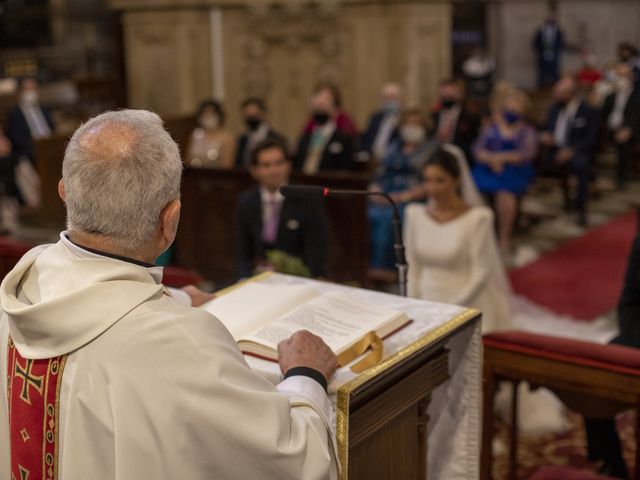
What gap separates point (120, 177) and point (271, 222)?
12.5ft

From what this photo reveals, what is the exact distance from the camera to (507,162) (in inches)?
360

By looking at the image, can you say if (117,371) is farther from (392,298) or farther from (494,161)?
(494,161)

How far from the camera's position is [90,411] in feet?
6.77

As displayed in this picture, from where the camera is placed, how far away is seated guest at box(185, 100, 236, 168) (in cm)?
912

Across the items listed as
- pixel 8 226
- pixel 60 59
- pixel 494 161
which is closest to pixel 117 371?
pixel 494 161

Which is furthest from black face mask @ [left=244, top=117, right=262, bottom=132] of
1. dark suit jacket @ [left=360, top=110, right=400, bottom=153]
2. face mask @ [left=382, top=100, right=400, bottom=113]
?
face mask @ [left=382, top=100, right=400, bottom=113]

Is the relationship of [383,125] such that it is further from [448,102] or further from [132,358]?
[132,358]

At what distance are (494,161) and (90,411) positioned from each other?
751 cm

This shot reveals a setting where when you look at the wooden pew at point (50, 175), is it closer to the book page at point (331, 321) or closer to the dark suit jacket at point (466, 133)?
the dark suit jacket at point (466, 133)

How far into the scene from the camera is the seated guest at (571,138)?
10.1 m

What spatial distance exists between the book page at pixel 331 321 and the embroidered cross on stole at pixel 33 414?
58cm

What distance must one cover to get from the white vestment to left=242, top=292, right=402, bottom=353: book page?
419mm

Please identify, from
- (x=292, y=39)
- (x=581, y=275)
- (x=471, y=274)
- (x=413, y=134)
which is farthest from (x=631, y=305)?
(x=292, y=39)

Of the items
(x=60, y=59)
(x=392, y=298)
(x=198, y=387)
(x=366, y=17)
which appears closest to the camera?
(x=198, y=387)
